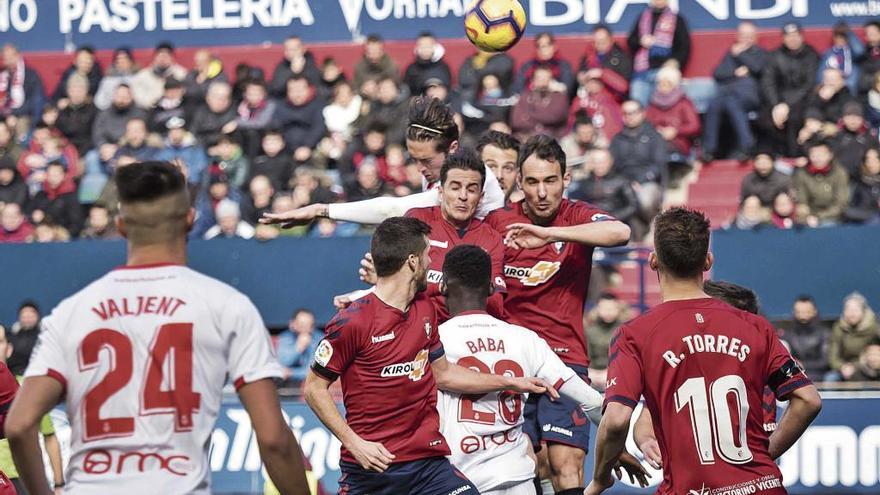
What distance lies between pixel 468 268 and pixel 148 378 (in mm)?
2797

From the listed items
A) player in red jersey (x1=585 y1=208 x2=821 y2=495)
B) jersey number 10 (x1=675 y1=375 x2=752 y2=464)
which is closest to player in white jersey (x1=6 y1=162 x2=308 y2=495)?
player in red jersey (x1=585 y1=208 x2=821 y2=495)

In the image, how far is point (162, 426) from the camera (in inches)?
183

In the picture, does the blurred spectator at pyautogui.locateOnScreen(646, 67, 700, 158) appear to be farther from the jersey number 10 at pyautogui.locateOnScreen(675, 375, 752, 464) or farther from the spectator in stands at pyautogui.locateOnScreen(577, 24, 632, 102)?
the jersey number 10 at pyautogui.locateOnScreen(675, 375, 752, 464)

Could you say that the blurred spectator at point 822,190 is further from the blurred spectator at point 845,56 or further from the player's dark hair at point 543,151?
the player's dark hair at point 543,151

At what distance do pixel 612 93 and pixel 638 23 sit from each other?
3.75 ft

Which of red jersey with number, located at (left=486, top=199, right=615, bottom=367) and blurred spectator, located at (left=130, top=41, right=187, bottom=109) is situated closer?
red jersey with number, located at (left=486, top=199, right=615, bottom=367)

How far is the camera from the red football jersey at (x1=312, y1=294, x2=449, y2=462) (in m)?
6.65

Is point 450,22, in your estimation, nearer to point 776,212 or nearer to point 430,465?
point 776,212

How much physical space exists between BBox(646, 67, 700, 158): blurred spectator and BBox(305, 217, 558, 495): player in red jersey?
35.3 feet

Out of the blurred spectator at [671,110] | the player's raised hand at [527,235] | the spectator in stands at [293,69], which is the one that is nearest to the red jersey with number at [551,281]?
the player's raised hand at [527,235]

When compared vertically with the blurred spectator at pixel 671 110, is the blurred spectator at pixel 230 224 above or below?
below

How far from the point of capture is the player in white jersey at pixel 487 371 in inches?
287

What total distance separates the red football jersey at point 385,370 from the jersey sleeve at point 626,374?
1373mm

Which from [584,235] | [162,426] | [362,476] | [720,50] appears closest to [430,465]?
[362,476]
